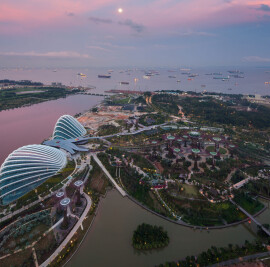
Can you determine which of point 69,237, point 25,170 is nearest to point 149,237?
point 69,237

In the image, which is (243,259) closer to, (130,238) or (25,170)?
(130,238)

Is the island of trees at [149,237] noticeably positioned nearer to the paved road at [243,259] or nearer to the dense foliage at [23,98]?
the paved road at [243,259]

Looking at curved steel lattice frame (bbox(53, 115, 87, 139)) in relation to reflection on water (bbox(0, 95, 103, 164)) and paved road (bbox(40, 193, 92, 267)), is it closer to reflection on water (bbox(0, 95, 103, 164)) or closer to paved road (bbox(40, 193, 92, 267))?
reflection on water (bbox(0, 95, 103, 164))

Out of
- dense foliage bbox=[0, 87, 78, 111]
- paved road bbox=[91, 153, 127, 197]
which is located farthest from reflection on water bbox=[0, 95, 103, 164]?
paved road bbox=[91, 153, 127, 197]

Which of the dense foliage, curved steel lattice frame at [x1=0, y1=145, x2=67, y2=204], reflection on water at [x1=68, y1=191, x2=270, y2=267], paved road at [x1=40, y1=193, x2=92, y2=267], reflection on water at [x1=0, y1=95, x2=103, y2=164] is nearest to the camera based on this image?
paved road at [x1=40, y1=193, x2=92, y2=267]

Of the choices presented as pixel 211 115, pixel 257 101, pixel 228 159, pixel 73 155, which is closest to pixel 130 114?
pixel 211 115

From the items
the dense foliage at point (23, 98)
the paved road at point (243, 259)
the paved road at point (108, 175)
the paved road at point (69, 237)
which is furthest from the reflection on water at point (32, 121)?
the paved road at point (243, 259)
